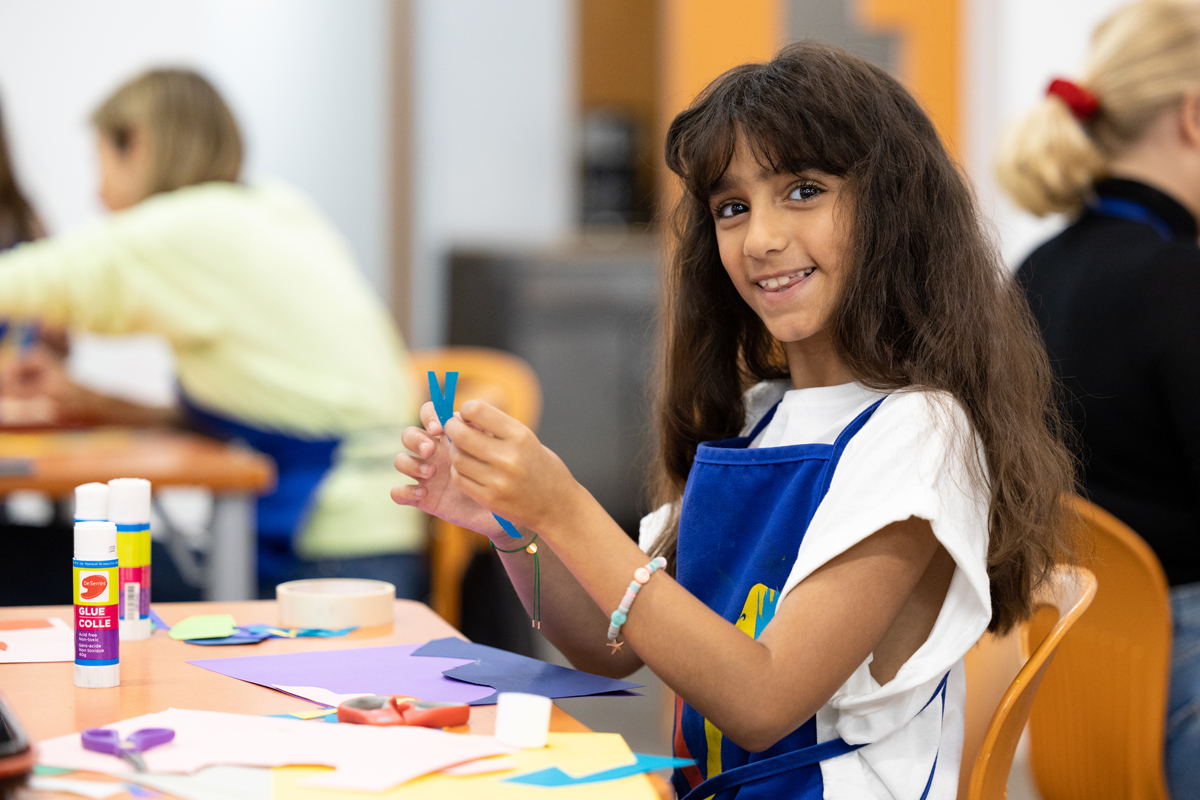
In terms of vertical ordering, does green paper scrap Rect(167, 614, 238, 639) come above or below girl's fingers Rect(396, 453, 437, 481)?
below

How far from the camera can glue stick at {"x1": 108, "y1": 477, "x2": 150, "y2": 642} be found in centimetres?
104

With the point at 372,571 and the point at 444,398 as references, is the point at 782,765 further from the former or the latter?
the point at 372,571

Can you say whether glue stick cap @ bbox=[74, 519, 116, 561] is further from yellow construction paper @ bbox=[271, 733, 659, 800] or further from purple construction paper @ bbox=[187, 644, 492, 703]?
yellow construction paper @ bbox=[271, 733, 659, 800]

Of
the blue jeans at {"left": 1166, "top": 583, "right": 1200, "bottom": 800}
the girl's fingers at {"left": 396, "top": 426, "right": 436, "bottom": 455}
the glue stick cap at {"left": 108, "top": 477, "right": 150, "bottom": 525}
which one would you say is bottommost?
the blue jeans at {"left": 1166, "top": 583, "right": 1200, "bottom": 800}

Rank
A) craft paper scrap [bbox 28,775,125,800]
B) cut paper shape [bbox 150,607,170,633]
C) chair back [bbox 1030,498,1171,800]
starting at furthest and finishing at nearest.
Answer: chair back [bbox 1030,498,1171,800] < cut paper shape [bbox 150,607,170,633] < craft paper scrap [bbox 28,775,125,800]

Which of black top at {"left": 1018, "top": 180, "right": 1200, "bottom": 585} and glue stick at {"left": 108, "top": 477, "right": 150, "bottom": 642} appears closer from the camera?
glue stick at {"left": 108, "top": 477, "right": 150, "bottom": 642}

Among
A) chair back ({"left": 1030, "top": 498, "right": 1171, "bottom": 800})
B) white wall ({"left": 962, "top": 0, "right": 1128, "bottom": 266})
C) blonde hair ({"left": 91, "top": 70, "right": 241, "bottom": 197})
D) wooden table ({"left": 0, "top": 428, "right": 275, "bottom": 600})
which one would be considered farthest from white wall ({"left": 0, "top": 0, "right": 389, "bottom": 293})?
chair back ({"left": 1030, "top": 498, "right": 1171, "bottom": 800})

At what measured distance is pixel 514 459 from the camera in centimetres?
88

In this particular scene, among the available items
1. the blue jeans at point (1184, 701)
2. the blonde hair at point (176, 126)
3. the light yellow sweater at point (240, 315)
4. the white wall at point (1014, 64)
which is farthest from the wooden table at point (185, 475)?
the white wall at point (1014, 64)

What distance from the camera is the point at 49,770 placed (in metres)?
0.73

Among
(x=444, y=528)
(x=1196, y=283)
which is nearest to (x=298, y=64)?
(x=444, y=528)

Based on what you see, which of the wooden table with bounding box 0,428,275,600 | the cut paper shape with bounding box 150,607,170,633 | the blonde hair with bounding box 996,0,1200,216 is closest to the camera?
the cut paper shape with bounding box 150,607,170,633

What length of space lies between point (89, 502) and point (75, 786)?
30 cm

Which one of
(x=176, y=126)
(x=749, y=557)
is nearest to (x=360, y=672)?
(x=749, y=557)
